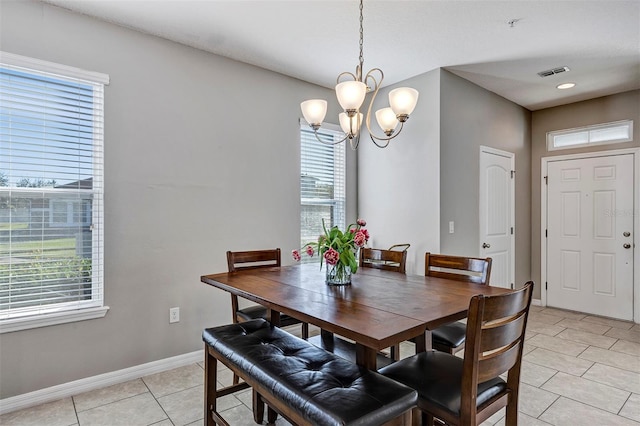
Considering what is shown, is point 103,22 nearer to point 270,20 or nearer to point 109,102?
point 109,102

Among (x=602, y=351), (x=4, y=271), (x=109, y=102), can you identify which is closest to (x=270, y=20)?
(x=109, y=102)

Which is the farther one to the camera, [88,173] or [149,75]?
[149,75]

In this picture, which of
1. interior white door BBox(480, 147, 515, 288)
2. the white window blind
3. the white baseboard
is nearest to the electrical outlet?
the white baseboard

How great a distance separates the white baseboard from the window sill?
44 cm

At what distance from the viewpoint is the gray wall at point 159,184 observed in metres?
2.46

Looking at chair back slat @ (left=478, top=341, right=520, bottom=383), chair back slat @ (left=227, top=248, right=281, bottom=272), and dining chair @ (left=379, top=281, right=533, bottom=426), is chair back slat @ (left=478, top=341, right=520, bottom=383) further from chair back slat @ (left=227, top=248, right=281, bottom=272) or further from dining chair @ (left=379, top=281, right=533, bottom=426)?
chair back slat @ (left=227, top=248, right=281, bottom=272)

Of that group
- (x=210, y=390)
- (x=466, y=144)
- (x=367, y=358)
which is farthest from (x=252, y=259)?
(x=466, y=144)

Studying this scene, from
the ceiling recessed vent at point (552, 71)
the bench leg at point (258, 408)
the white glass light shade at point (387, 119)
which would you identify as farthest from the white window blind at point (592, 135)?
the bench leg at point (258, 408)

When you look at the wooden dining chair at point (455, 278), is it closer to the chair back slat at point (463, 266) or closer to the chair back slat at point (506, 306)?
the chair back slat at point (463, 266)

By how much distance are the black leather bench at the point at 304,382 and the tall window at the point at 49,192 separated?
4.35 ft

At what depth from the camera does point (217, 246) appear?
3219mm

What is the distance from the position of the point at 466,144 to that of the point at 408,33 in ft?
4.99

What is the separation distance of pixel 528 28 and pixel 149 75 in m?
3.00

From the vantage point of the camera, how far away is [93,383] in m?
2.59
